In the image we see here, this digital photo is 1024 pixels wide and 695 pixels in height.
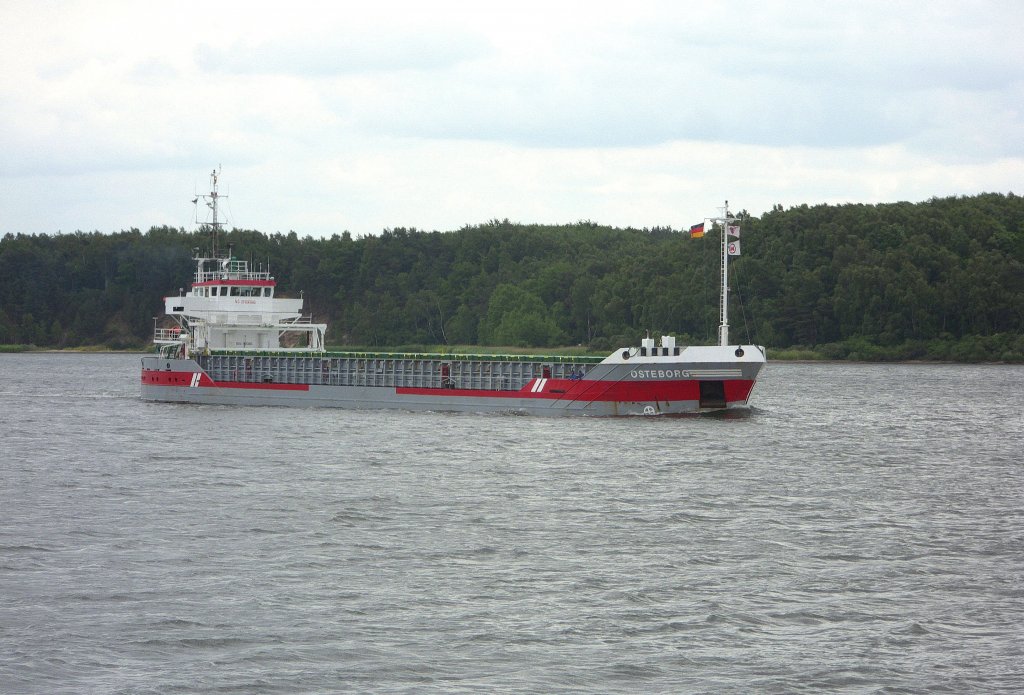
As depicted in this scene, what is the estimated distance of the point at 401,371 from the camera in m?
69.4

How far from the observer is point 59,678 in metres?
20.1

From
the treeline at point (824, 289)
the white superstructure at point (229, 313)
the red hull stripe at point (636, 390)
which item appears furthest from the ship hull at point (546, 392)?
the treeline at point (824, 289)

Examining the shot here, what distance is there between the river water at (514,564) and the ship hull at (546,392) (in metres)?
5.37

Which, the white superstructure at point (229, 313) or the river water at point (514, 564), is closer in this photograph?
the river water at point (514, 564)

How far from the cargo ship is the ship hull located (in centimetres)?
6

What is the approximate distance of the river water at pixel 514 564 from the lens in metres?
20.6

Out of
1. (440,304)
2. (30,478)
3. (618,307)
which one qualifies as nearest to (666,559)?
(30,478)

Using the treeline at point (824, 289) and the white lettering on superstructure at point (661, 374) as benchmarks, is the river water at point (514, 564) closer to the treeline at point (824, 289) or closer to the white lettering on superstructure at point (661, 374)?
the white lettering on superstructure at point (661, 374)

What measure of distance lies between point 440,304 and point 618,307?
40990 millimetres

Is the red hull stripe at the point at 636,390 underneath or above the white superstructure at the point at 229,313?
underneath

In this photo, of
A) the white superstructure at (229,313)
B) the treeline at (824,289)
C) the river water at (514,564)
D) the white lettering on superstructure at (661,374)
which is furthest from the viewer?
the treeline at (824,289)

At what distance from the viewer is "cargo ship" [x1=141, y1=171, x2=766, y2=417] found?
58750 mm

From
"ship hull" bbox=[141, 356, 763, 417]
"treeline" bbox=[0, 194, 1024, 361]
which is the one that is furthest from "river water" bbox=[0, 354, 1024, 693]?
"treeline" bbox=[0, 194, 1024, 361]

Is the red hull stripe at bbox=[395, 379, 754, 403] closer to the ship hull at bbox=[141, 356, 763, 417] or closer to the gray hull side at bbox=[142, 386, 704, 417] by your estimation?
the ship hull at bbox=[141, 356, 763, 417]
